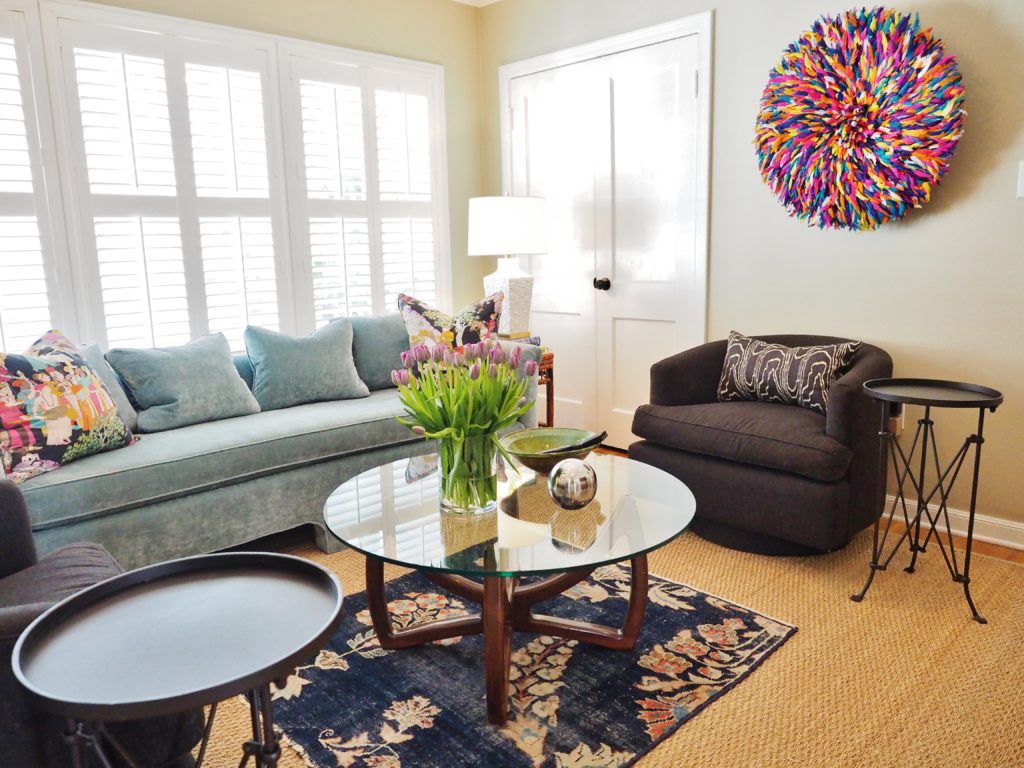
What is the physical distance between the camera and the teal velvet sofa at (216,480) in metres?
2.46

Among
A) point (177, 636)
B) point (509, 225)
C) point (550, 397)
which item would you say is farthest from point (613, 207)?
point (177, 636)

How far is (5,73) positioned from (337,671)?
264cm

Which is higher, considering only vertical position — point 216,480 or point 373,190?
point 373,190

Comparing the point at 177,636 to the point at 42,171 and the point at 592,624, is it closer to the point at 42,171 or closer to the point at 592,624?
the point at 592,624

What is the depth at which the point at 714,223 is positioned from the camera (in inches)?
144

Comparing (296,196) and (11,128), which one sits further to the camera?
(296,196)

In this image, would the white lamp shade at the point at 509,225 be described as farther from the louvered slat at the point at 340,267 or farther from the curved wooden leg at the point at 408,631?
the curved wooden leg at the point at 408,631

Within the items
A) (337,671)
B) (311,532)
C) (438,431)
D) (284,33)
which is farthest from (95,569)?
(284,33)

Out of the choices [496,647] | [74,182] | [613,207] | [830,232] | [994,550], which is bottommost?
[994,550]

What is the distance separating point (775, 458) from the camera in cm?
273

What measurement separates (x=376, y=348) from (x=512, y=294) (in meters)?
0.79

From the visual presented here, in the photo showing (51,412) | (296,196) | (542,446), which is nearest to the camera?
(542,446)

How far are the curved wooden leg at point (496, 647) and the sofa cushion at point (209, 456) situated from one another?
1.33 metres

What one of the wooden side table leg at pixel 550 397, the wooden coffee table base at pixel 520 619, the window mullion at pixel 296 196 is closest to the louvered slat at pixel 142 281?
the window mullion at pixel 296 196
